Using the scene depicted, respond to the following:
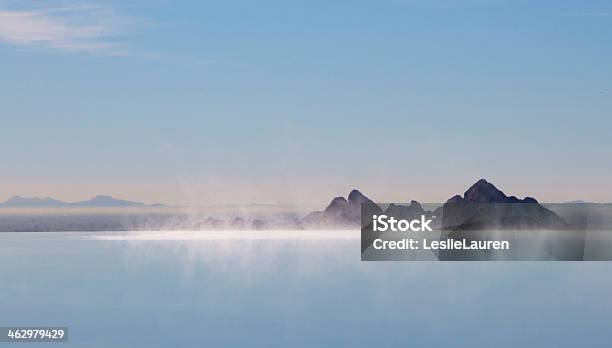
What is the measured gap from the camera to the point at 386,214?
5909 centimetres

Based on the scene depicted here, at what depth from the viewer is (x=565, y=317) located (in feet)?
173

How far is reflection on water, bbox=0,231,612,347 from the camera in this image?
45.1 metres

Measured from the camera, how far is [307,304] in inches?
2287

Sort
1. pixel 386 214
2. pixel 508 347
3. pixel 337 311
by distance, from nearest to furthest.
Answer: pixel 508 347 → pixel 337 311 → pixel 386 214

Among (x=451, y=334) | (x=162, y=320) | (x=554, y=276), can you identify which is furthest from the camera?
(x=554, y=276)

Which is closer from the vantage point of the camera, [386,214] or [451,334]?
[451,334]

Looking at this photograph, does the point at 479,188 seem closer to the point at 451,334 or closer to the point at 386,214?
the point at 386,214

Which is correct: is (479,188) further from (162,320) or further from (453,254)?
(162,320)

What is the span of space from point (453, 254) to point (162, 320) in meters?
44.9

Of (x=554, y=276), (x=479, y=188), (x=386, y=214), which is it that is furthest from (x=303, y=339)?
(x=479, y=188)

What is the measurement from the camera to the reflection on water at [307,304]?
45125 millimetres

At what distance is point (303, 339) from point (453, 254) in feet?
156

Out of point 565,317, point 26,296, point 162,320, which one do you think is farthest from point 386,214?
point 26,296

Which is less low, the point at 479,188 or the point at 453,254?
the point at 479,188
